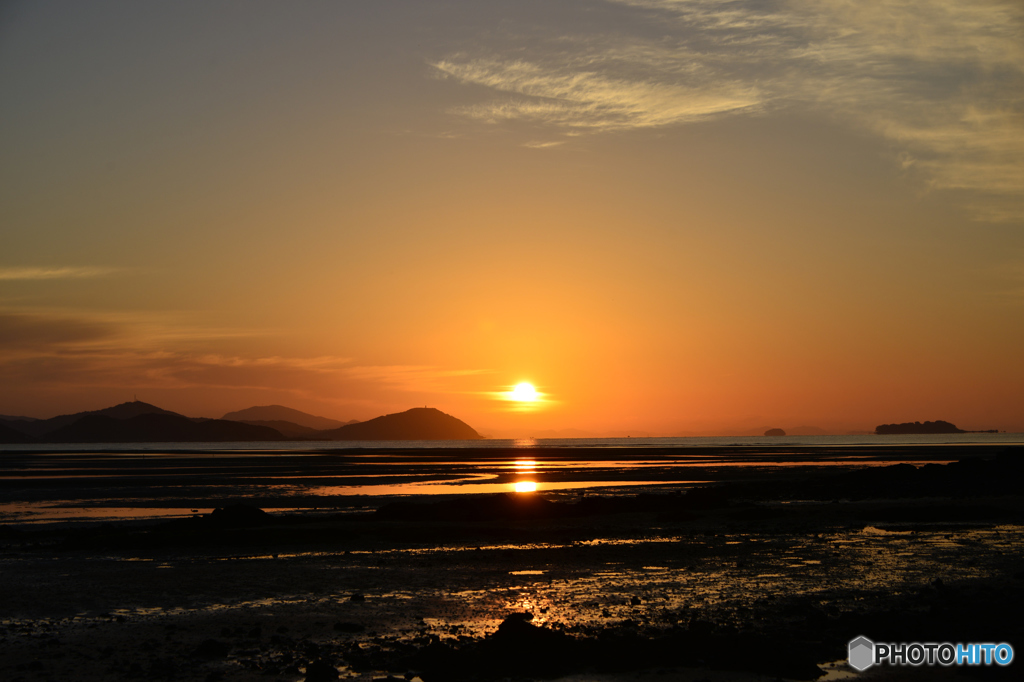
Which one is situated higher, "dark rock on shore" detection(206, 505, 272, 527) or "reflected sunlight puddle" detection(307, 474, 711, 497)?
"dark rock on shore" detection(206, 505, 272, 527)

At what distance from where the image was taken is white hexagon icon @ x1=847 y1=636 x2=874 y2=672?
13250 millimetres

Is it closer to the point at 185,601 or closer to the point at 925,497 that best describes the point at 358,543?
the point at 185,601

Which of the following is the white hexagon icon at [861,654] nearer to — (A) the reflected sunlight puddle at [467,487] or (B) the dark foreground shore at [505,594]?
(B) the dark foreground shore at [505,594]

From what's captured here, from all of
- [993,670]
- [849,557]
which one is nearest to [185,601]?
[993,670]

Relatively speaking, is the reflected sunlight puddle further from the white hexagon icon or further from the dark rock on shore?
the white hexagon icon

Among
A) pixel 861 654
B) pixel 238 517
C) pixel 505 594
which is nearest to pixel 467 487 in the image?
pixel 238 517

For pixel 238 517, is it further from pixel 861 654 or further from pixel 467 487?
pixel 467 487

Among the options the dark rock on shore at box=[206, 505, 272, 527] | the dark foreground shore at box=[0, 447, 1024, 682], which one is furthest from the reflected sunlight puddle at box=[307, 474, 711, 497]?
the dark rock on shore at box=[206, 505, 272, 527]

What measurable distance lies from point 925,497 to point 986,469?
9.92 meters

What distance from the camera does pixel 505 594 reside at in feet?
61.9

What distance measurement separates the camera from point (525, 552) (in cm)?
2588

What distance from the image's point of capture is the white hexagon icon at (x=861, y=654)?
13.2m

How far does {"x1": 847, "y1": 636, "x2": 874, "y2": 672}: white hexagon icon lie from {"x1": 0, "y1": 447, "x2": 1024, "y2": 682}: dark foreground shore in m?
0.19

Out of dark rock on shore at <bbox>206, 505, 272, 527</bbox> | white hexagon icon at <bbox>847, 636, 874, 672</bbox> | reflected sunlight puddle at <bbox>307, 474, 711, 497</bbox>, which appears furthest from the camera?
reflected sunlight puddle at <bbox>307, 474, 711, 497</bbox>
